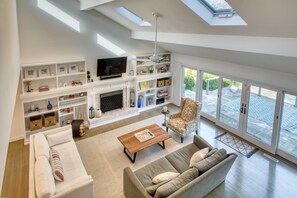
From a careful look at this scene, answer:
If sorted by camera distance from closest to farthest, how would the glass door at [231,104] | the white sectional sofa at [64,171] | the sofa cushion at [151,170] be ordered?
the white sectional sofa at [64,171], the sofa cushion at [151,170], the glass door at [231,104]

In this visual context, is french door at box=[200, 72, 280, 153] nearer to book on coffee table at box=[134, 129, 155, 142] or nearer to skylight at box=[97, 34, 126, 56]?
book on coffee table at box=[134, 129, 155, 142]

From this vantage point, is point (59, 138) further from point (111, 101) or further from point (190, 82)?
point (190, 82)

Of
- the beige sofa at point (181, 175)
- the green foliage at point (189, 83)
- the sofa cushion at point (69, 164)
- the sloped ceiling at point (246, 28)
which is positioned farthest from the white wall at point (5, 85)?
the green foliage at point (189, 83)

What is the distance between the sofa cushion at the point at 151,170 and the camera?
177 inches

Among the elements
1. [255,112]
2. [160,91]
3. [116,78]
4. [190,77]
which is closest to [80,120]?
[116,78]

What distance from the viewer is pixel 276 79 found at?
19.2ft

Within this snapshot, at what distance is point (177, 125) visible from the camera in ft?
22.8

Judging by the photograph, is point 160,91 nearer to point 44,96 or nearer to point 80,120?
point 80,120

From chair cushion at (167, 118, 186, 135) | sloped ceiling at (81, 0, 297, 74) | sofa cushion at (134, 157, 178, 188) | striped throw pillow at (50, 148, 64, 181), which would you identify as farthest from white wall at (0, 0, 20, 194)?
chair cushion at (167, 118, 186, 135)

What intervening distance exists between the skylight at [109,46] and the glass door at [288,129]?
210 inches

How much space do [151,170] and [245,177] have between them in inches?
92.6

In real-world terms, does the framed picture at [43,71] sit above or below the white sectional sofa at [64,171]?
above

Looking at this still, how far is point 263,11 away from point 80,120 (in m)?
5.85

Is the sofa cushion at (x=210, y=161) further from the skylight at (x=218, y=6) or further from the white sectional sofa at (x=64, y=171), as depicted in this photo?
the skylight at (x=218, y=6)
